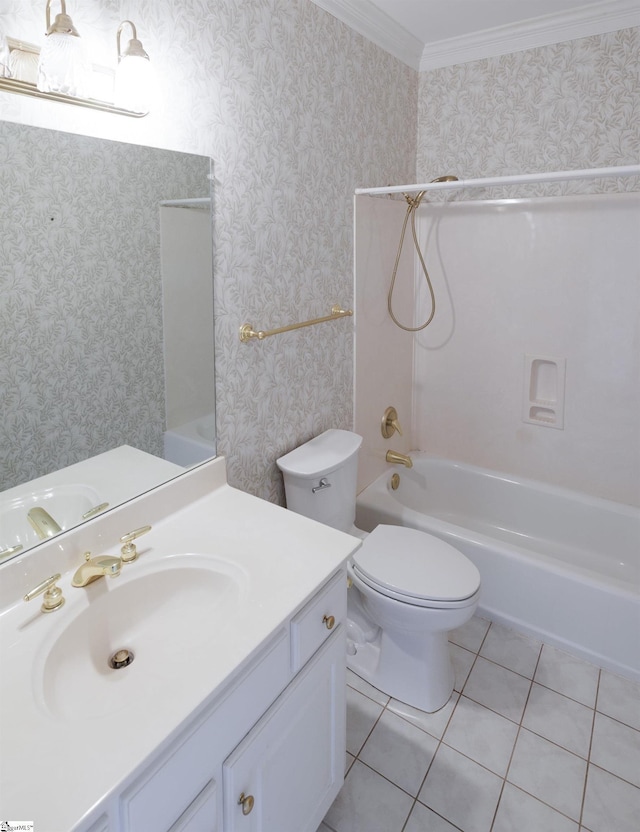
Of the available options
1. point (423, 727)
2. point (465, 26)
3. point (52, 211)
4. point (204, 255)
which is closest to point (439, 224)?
point (465, 26)

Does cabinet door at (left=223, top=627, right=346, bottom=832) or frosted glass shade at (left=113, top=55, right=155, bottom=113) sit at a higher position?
frosted glass shade at (left=113, top=55, right=155, bottom=113)

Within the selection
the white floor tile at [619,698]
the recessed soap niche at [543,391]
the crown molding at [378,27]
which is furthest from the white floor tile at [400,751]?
the crown molding at [378,27]

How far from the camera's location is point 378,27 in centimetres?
211

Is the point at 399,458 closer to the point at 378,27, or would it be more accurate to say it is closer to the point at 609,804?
the point at 609,804

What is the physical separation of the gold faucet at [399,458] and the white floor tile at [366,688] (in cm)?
101

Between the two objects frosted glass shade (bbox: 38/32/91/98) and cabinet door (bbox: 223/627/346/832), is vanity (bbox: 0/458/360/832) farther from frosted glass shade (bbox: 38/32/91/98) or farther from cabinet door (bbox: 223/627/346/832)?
frosted glass shade (bbox: 38/32/91/98)

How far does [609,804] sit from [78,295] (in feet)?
6.41

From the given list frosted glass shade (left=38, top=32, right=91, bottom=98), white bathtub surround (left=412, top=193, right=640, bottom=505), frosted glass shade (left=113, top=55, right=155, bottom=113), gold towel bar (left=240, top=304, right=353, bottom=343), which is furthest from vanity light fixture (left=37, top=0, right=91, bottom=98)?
white bathtub surround (left=412, top=193, right=640, bottom=505)

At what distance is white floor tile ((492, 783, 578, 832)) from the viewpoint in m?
1.43

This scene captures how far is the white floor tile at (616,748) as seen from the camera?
1587 mm

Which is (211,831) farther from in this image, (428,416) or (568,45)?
(568,45)

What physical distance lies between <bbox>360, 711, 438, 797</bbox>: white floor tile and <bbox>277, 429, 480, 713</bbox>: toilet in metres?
0.10

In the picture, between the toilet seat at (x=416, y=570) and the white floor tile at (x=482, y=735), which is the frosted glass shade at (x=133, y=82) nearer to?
the toilet seat at (x=416, y=570)

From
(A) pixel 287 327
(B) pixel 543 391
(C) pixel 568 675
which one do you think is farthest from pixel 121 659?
(B) pixel 543 391
